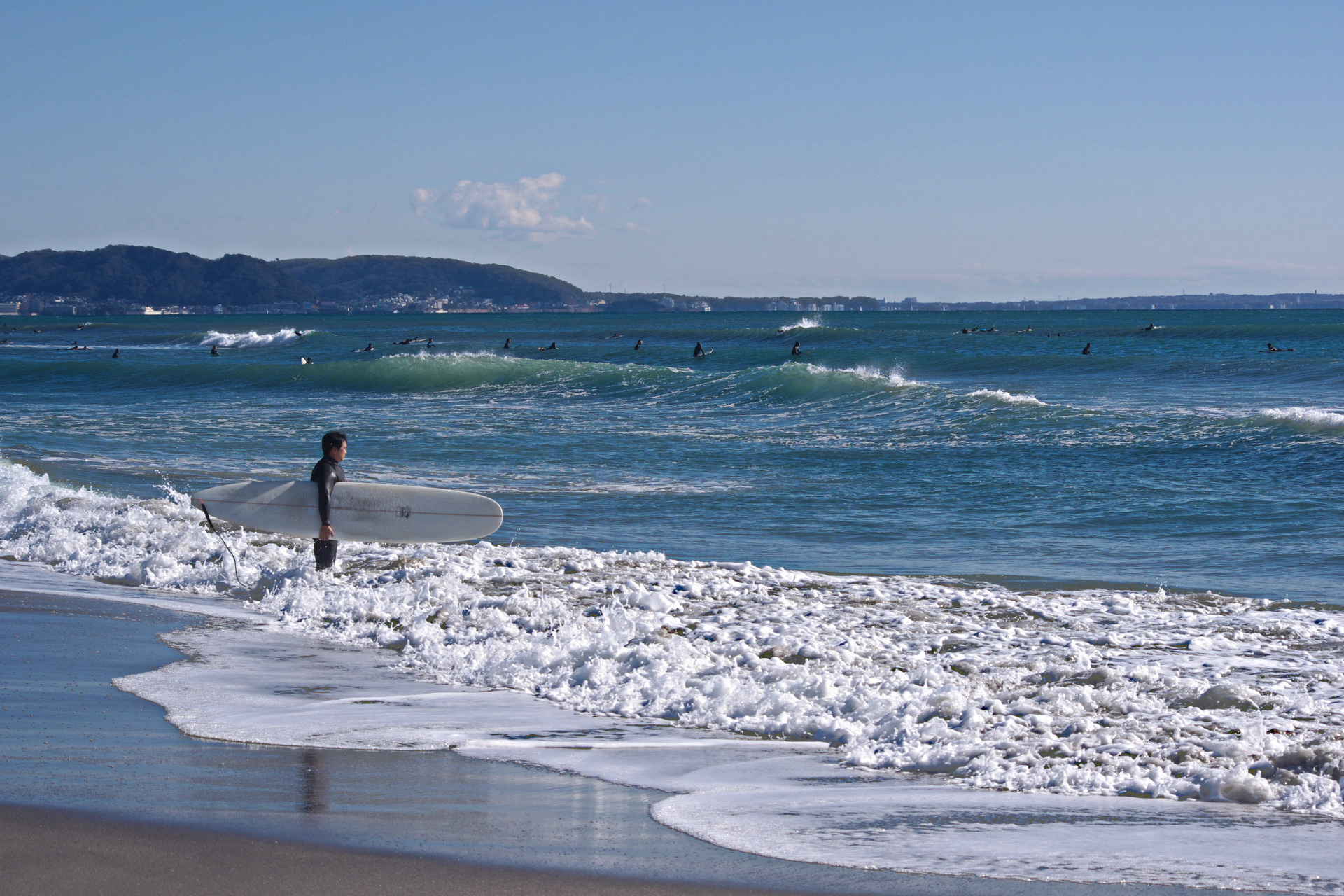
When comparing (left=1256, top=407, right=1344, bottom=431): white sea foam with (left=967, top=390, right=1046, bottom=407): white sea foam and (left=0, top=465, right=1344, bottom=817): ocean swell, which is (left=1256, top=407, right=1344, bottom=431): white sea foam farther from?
(left=0, top=465, right=1344, bottom=817): ocean swell

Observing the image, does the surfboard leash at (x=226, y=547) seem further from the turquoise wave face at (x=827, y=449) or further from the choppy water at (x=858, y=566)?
the turquoise wave face at (x=827, y=449)

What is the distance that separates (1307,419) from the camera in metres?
19.8

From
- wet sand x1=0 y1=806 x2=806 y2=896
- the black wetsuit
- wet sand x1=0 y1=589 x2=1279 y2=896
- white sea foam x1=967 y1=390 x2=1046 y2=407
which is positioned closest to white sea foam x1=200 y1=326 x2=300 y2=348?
white sea foam x1=967 y1=390 x2=1046 y2=407

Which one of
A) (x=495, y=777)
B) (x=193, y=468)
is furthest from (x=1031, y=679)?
(x=193, y=468)

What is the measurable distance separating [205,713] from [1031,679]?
4586 mm

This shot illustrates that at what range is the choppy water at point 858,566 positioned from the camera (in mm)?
5680

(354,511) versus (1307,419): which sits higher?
(1307,419)

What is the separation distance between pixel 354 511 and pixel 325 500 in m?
0.75

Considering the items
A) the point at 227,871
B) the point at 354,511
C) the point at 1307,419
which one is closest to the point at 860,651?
the point at 227,871

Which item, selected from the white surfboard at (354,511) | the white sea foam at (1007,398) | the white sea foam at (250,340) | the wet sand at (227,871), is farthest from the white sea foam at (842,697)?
the white sea foam at (250,340)

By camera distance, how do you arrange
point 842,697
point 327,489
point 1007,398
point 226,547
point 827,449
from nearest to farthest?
point 842,697, point 327,489, point 226,547, point 827,449, point 1007,398

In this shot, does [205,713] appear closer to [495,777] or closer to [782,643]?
[495,777]

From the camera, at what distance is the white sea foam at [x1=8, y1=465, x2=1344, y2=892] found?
4.37 metres

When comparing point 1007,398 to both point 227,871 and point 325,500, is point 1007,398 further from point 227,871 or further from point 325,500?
point 227,871
